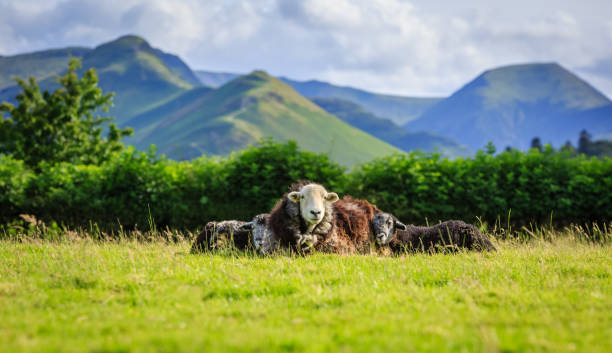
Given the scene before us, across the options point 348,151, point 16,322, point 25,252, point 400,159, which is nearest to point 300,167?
point 400,159

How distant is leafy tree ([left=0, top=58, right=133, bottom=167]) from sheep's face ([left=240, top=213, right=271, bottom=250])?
14.1 metres

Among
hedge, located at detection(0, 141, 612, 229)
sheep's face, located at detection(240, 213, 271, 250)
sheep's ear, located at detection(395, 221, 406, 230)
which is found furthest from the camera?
hedge, located at detection(0, 141, 612, 229)

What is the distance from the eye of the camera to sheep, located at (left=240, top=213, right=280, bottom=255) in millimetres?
7781

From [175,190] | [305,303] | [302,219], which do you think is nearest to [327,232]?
[302,219]

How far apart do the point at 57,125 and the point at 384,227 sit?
58.3 ft

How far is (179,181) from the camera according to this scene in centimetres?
1280

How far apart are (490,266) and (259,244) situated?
3.81 meters

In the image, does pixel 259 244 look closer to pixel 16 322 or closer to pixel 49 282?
pixel 49 282

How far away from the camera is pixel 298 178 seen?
12.4 metres

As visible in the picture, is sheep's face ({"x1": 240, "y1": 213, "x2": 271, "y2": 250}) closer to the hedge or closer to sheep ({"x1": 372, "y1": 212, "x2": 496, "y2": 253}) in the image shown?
sheep ({"x1": 372, "y1": 212, "x2": 496, "y2": 253})

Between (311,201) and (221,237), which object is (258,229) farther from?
(311,201)

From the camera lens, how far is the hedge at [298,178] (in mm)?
12000

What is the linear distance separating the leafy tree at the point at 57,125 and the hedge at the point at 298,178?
669 centimetres

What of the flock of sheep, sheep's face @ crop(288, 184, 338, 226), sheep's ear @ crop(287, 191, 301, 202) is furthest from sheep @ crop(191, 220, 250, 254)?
sheep's face @ crop(288, 184, 338, 226)
